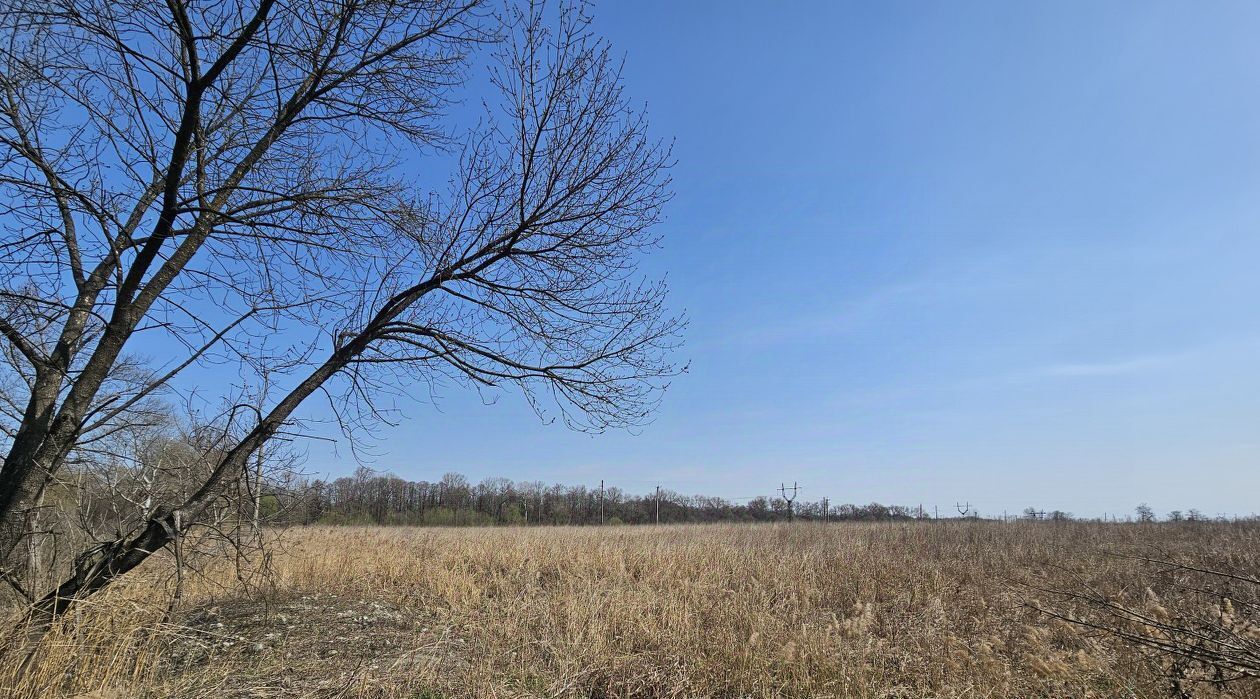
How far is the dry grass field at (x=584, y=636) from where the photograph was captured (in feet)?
15.2

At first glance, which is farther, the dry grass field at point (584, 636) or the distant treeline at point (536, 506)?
the distant treeline at point (536, 506)

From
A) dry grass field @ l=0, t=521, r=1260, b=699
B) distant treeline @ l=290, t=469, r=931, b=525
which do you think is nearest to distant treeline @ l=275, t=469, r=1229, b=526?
A: distant treeline @ l=290, t=469, r=931, b=525

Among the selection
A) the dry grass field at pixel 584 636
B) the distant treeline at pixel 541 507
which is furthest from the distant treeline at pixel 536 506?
the dry grass field at pixel 584 636

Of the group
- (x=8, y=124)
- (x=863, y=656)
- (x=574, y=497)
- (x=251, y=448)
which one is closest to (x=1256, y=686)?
(x=863, y=656)

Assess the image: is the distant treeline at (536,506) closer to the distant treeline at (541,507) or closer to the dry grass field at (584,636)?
the distant treeline at (541,507)

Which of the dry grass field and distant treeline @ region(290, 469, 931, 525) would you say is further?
distant treeline @ region(290, 469, 931, 525)

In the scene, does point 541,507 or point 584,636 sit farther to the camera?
point 541,507

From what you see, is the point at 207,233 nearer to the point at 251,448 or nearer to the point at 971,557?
the point at 251,448

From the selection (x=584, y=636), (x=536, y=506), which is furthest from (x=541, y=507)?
(x=584, y=636)

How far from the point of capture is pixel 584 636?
6.44 metres

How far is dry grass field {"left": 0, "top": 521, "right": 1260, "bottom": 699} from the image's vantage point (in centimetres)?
463

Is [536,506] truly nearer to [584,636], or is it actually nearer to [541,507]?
[541,507]

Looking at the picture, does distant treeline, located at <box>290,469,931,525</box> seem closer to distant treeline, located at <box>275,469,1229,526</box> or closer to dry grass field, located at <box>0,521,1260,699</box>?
distant treeline, located at <box>275,469,1229,526</box>

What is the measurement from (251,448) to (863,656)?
5667 millimetres
